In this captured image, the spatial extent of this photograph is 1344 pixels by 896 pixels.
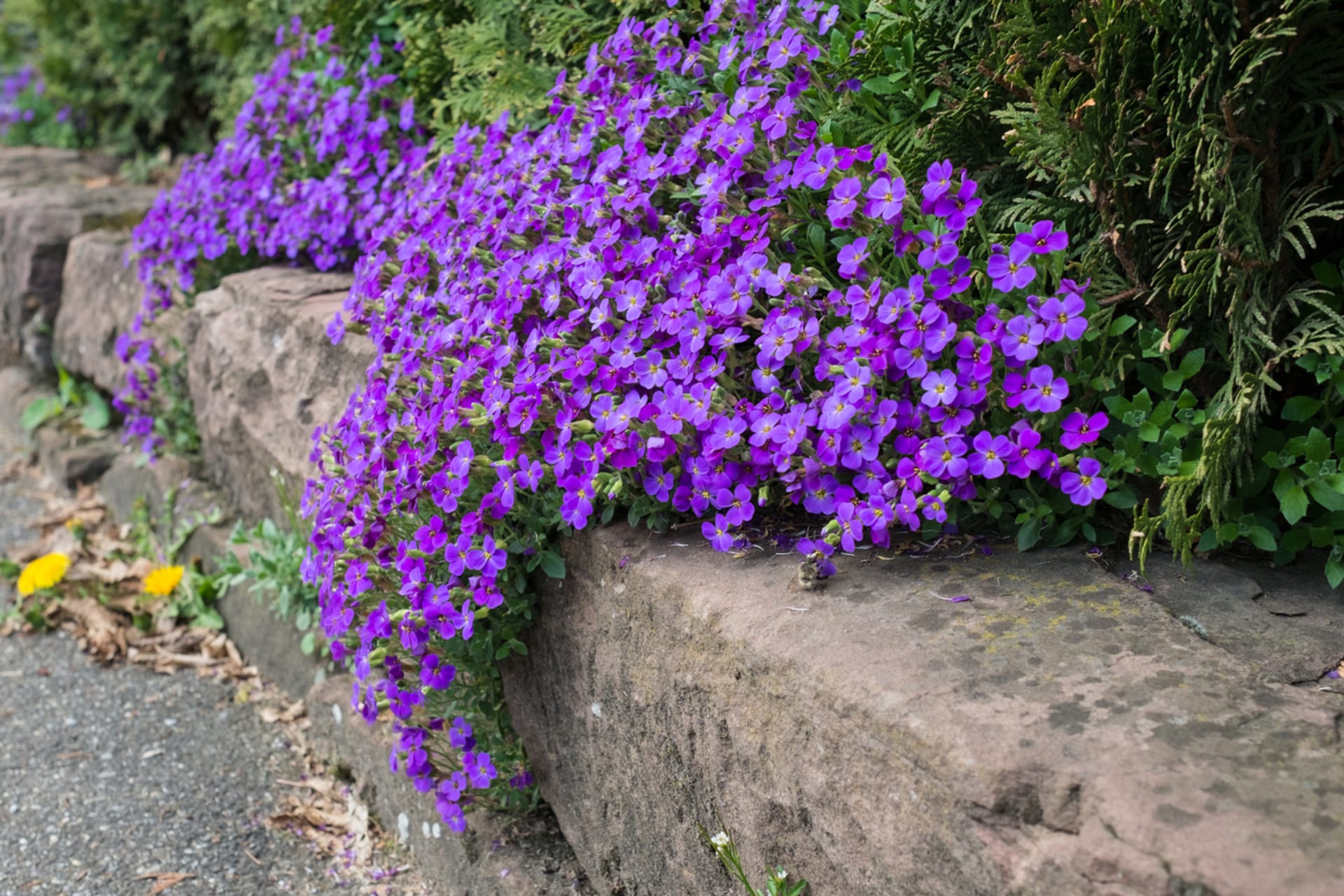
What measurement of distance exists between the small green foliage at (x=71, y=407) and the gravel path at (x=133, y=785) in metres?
1.56

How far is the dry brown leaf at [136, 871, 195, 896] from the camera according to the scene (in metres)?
2.69

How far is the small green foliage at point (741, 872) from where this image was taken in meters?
1.71

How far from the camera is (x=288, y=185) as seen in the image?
Answer: 13.3 ft

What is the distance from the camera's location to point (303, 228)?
12.4 ft

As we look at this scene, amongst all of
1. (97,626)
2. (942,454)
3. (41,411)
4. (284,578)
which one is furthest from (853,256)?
(41,411)

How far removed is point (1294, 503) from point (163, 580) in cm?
348

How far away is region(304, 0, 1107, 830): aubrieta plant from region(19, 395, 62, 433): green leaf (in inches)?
137

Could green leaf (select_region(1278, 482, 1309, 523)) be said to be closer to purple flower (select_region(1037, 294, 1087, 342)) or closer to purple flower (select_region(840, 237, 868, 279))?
purple flower (select_region(1037, 294, 1087, 342))

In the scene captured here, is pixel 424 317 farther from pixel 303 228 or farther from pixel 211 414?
pixel 211 414

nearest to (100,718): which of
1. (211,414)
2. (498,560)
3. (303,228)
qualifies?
(211,414)

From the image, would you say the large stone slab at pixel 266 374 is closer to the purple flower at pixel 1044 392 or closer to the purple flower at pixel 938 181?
the purple flower at pixel 938 181

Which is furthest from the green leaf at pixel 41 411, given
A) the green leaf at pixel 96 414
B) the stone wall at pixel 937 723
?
the stone wall at pixel 937 723

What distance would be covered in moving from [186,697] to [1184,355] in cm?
305

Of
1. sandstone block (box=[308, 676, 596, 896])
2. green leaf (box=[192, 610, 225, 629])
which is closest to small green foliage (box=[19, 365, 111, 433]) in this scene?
green leaf (box=[192, 610, 225, 629])
